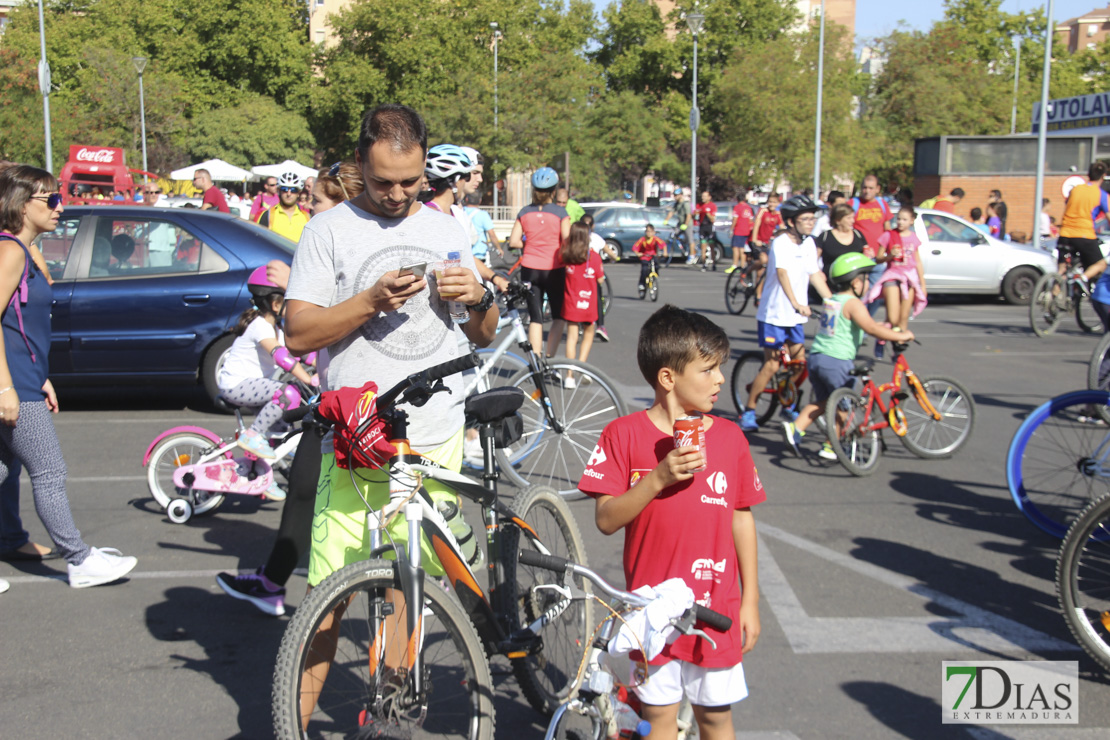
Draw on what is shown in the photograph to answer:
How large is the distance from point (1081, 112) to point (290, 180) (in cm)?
2831

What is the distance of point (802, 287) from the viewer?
27.3 feet

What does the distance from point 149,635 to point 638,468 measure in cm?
272

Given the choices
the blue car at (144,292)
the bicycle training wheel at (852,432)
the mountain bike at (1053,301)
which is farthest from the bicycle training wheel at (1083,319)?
the blue car at (144,292)

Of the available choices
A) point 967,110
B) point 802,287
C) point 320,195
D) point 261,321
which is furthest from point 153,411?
point 967,110

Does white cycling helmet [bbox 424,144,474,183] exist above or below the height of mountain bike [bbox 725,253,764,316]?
above

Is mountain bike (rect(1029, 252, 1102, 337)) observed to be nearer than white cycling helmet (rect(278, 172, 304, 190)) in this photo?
No

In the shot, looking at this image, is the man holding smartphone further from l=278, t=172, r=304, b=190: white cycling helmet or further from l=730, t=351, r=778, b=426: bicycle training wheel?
l=278, t=172, r=304, b=190: white cycling helmet

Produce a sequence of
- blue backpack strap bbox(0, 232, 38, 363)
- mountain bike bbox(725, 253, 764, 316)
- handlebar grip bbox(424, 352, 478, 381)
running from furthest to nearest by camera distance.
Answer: mountain bike bbox(725, 253, 764, 316), blue backpack strap bbox(0, 232, 38, 363), handlebar grip bbox(424, 352, 478, 381)

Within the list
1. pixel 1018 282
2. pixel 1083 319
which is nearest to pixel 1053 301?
pixel 1083 319

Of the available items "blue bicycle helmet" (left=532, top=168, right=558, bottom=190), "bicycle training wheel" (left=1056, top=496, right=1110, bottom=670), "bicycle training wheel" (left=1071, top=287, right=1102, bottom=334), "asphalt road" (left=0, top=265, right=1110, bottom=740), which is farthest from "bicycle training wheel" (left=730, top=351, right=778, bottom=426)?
"bicycle training wheel" (left=1071, top=287, right=1102, bottom=334)

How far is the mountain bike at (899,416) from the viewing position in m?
7.09

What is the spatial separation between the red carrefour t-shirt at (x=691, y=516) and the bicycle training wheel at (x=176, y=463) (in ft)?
12.7

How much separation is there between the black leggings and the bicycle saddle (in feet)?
2.89

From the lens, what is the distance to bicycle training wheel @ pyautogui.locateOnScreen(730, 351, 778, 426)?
8398 mm
